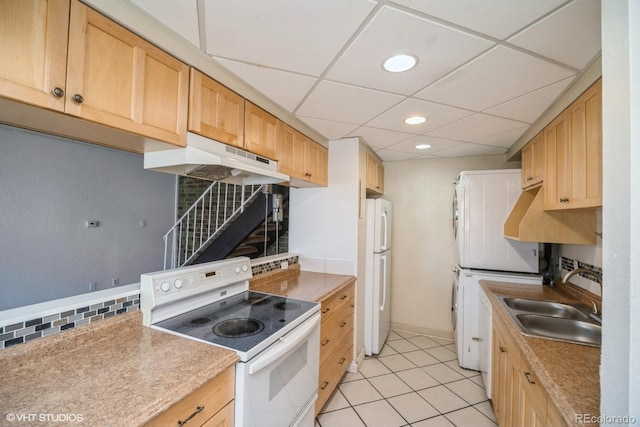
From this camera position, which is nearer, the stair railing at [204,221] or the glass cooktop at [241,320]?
the glass cooktop at [241,320]

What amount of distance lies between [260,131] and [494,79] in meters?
1.45

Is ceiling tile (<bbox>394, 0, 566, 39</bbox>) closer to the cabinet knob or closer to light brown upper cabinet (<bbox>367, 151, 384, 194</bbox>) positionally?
the cabinet knob

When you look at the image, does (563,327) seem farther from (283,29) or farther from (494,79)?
(283,29)

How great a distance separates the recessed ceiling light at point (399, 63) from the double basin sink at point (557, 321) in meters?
1.53

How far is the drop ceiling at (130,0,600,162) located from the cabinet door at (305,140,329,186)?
0.46 metres

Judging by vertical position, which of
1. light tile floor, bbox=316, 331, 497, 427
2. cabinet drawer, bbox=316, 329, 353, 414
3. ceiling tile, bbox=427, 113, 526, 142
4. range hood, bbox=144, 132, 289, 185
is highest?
ceiling tile, bbox=427, 113, 526, 142

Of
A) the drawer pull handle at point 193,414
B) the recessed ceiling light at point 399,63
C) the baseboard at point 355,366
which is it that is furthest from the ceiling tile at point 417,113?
the baseboard at point 355,366

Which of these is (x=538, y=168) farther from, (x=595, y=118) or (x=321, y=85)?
(x=321, y=85)

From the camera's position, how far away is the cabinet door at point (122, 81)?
0.90 metres

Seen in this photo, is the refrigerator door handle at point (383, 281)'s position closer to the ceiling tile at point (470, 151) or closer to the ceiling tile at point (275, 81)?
the ceiling tile at point (470, 151)

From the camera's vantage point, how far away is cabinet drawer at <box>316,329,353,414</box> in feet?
6.26

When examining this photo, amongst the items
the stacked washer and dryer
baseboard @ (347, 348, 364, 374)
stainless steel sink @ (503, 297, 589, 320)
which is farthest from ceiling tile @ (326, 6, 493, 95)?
baseboard @ (347, 348, 364, 374)

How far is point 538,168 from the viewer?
6.82 feet

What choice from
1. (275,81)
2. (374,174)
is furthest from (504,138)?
(275,81)
